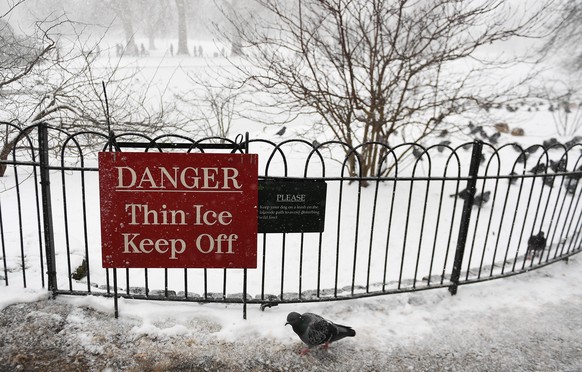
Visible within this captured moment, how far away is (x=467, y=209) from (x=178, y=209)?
2596 millimetres

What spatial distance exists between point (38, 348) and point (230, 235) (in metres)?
1.58

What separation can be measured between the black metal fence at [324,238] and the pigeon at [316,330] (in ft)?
1.55

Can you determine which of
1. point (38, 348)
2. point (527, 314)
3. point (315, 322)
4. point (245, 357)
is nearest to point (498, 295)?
point (527, 314)

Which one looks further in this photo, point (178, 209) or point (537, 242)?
point (537, 242)

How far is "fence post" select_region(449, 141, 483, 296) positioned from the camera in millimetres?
3441

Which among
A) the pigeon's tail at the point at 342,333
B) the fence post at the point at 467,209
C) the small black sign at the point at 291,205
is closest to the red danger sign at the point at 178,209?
the small black sign at the point at 291,205

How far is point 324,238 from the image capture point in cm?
743

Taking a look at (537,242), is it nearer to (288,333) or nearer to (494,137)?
(288,333)

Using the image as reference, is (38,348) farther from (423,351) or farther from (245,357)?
(423,351)

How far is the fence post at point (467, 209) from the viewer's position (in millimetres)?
3441

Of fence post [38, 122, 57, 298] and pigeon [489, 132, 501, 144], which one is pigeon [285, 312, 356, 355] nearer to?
fence post [38, 122, 57, 298]

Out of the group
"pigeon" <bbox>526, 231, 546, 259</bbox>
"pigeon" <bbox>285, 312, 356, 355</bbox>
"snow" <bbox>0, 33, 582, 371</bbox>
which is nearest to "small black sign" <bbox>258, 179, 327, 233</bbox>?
"pigeon" <bbox>285, 312, 356, 355</bbox>

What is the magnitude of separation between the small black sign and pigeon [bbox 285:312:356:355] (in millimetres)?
680

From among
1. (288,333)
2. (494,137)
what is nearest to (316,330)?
(288,333)
